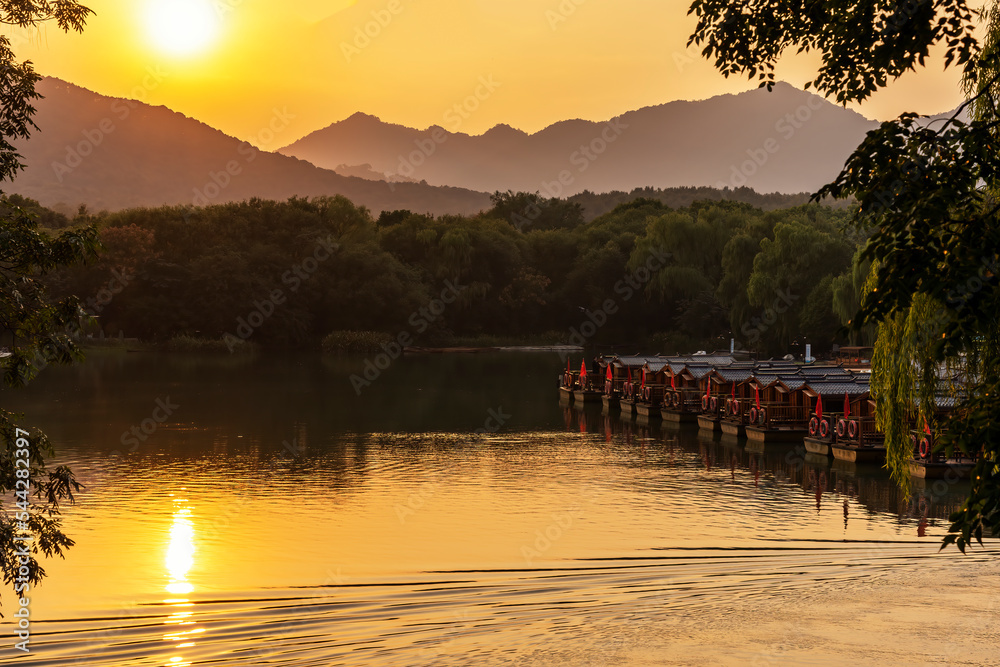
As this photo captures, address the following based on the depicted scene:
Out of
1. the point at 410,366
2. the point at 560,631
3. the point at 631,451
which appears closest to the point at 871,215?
the point at 560,631

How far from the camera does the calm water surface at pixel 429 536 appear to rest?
17656 mm

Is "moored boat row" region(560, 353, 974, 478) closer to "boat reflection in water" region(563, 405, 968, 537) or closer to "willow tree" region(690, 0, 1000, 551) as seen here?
"boat reflection in water" region(563, 405, 968, 537)

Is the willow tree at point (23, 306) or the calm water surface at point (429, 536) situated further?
the calm water surface at point (429, 536)

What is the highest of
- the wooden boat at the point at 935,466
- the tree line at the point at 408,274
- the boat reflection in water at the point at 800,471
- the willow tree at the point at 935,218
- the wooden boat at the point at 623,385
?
the tree line at the point at 408,274

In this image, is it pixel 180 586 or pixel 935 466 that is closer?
pixel 180 586

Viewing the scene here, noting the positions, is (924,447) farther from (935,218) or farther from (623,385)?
(623,385)

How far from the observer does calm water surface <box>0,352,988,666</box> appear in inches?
695

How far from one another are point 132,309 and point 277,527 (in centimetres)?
9956

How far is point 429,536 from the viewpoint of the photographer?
26.4 m

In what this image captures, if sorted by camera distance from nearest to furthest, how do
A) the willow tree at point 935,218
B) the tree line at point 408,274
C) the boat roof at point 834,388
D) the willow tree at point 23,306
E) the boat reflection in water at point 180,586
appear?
the willow tree at point 935,218, the willow tree at point 23,306, the boat reflection in water at point 180,586, the boat roof at point 834,388, the tree line at point 408,274

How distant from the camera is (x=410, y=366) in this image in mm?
98125

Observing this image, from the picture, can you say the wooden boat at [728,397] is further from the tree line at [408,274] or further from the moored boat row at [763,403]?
the tree line at [408,274]

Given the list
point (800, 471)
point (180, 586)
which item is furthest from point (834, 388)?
point (180, 586)

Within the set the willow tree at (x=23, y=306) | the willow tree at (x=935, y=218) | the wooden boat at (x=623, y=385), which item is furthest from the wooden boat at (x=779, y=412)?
the willow tree at (x=23, y=306)
